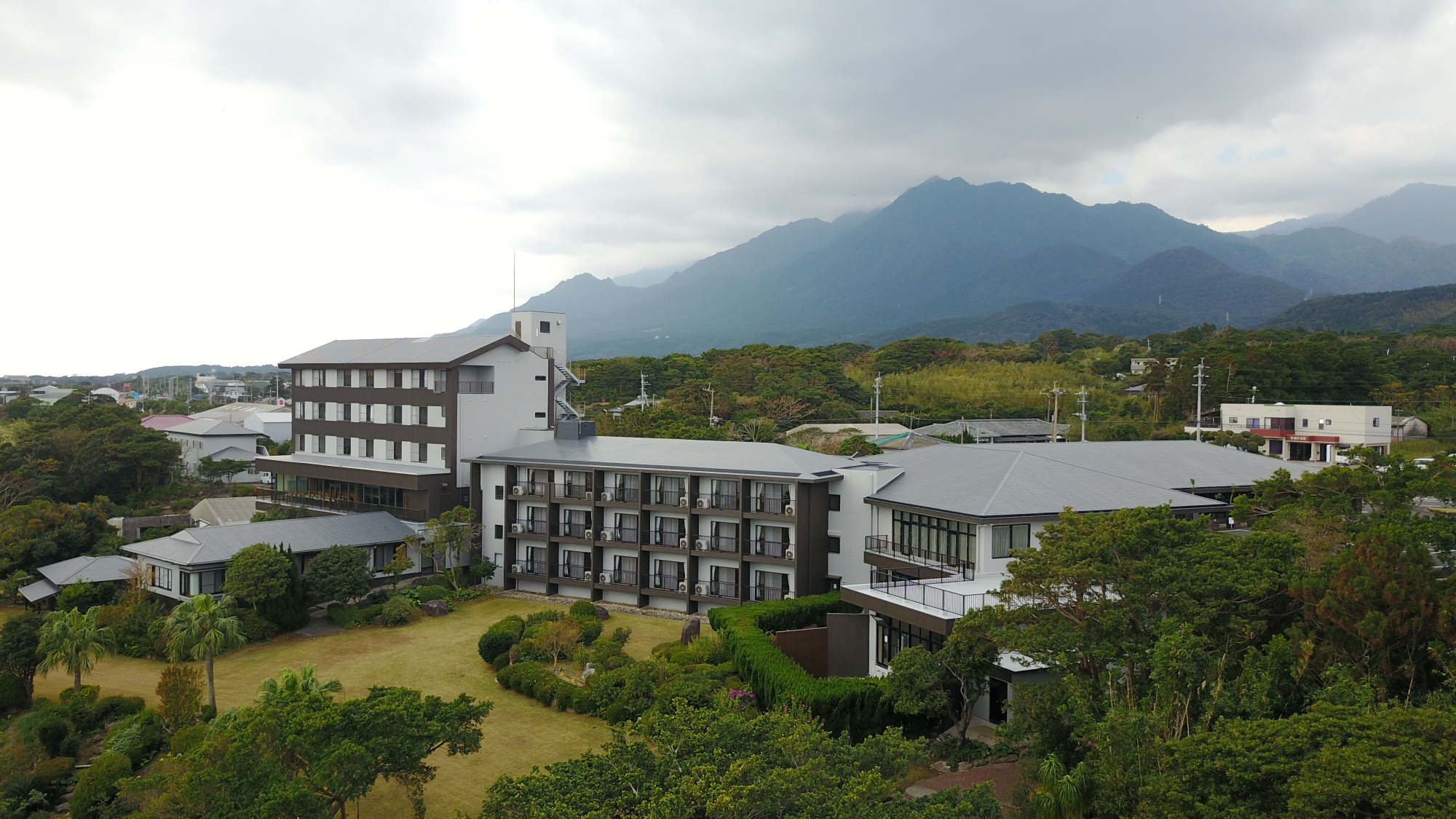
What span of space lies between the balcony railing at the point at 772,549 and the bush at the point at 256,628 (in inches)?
628

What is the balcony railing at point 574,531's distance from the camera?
3309 centimetres

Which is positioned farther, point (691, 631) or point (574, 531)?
point (574, 531)

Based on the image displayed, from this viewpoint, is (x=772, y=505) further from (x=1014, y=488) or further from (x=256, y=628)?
(x=256, y=628)

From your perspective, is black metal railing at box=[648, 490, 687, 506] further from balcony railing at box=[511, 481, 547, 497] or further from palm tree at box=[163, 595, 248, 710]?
palm tree at box=[163, 595, 248, 710]

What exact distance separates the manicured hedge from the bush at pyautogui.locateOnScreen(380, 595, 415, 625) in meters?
12.0

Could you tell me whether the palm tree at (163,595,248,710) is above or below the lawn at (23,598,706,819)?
above

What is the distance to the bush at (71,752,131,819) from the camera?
1605 centimetres

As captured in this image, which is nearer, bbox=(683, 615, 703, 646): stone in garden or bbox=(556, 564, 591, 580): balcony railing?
bbox=(683, 615, 703, 646): stone in garden

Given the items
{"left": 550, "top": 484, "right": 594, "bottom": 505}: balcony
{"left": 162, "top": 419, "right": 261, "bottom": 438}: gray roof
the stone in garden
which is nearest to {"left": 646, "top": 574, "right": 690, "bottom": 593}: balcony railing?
{"left": 550, "top": 484, "right": 594, "bottom": 505}: balcony

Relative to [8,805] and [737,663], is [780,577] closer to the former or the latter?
[737,663]

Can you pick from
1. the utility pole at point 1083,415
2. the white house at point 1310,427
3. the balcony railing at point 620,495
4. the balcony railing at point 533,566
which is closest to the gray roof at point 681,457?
the balcony railing at point 620,495

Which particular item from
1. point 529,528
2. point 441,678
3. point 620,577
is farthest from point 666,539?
point 441,678

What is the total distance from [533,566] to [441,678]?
10.3 meters

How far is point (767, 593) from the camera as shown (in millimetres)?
29594
